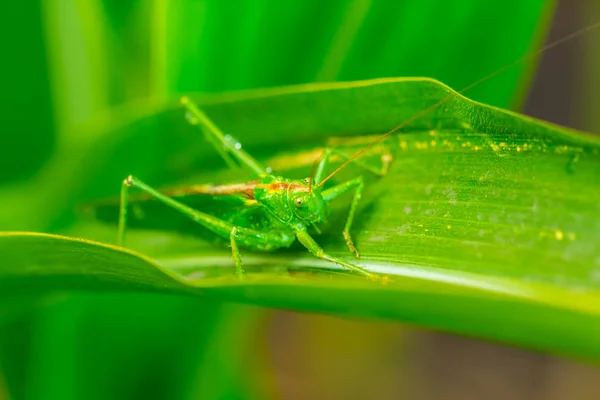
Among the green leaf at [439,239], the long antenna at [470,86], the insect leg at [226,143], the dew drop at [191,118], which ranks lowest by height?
the green leaf at [439,239]

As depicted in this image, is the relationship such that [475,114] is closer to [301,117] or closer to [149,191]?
[301,117]

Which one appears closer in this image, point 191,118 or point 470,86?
point 470,86

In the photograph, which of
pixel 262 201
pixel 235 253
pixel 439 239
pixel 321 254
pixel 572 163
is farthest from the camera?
pixel 262 201

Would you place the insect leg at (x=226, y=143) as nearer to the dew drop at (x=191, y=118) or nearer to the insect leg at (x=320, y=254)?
the dew drop at (x=191, y=118)

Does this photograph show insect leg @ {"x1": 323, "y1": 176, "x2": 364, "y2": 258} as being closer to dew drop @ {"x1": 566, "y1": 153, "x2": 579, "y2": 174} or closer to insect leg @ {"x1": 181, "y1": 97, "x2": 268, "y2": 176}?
insect leg @ {"x1": 181, "y1": 97, "x2": 268, "y2": 176}

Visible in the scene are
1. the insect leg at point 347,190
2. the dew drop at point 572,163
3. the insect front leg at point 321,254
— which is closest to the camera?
the dew drop at point 572,163

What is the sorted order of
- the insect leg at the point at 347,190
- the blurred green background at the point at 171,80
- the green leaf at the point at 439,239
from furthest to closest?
the blurred green background at the point at 171,80 → the insect leg at the point at 347,190 → the green leaf at the point at 439,239

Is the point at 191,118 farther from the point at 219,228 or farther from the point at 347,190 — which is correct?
the point at 347,190

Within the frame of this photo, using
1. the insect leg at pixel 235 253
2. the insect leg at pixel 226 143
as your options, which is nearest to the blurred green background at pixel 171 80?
the insect leg at pixel 226 143

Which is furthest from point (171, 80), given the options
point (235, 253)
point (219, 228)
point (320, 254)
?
point (320, 254)
